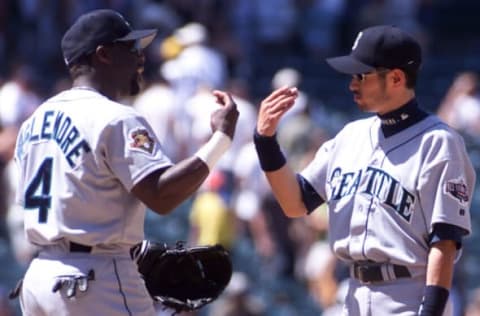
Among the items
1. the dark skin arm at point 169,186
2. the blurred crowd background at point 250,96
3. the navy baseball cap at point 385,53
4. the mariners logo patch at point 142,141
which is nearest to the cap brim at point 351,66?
the navy baseball cap at point 385,53

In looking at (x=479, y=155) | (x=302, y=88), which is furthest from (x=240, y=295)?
(x=302, y=88)

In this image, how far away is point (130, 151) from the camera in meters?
6.21

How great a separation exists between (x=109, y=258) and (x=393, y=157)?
1141 millimetres

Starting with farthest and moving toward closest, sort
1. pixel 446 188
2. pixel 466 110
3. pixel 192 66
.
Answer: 1. pixel 192 66
2. pixel 466 110
3. pixel 446 188

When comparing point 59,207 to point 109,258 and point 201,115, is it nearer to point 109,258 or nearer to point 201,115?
point 109,258

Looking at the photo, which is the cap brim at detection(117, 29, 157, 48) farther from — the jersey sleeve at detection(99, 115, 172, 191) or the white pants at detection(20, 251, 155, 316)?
the white pants at detection(20, 251, 155, 316)

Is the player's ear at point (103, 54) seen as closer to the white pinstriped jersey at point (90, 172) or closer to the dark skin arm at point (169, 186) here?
the white pinstriped jersey at point (90, 172)

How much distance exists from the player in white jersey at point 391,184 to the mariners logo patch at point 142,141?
0.56 meters

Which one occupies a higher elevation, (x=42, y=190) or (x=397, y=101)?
(x=397, y=101)

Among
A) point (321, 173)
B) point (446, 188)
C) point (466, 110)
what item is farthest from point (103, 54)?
point (466, 110)

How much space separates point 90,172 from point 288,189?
87 centimetres

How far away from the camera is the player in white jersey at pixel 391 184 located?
6.27m

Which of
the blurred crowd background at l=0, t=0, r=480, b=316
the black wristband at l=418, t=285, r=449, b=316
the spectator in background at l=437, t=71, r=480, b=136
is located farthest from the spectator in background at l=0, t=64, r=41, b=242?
the black wristband at l=418, t=285, r=449, b=316

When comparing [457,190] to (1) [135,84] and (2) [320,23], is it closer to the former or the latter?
(1) [135,84]
